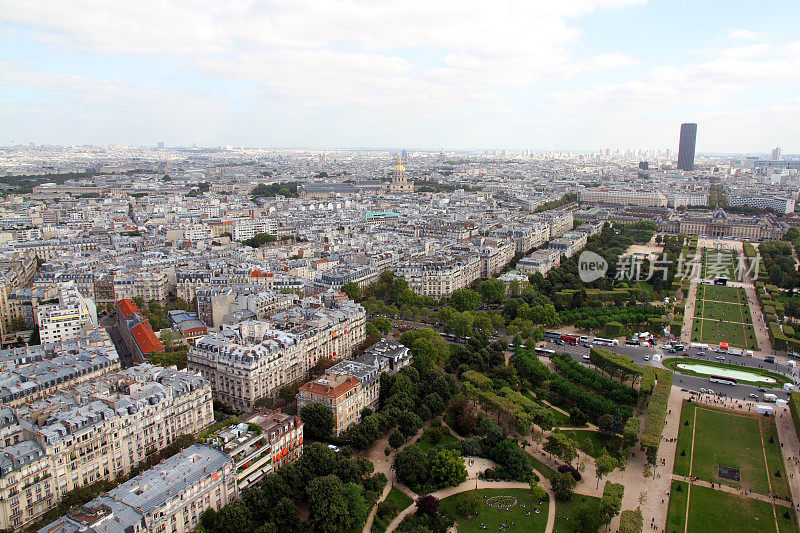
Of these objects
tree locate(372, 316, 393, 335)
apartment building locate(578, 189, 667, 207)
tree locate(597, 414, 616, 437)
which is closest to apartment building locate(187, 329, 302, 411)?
tree locate(372, 316, 393, 335)

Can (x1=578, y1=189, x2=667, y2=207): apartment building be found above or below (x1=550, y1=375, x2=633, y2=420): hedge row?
above

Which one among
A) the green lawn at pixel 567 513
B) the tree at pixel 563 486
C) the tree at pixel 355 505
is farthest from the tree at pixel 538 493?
the tree at pixel 355 505

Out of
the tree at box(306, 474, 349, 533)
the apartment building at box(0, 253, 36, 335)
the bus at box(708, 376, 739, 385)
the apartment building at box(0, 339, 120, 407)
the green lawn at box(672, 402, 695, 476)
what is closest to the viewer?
the tree at box(306, 474, 349, 533)

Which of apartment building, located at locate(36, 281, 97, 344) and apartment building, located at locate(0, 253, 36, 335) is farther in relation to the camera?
apartment building, located at locate(0, 253, 36, 335)

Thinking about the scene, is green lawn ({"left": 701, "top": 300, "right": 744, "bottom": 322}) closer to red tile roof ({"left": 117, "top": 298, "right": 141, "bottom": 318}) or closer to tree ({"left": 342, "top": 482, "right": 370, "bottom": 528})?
tree ({"left": 342, "top": 482, "right": 370, "bottom": 528})

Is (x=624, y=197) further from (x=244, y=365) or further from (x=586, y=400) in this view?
(x=244, y=365)

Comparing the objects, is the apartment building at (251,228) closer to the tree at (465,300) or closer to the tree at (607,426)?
the tree at (465,300)
